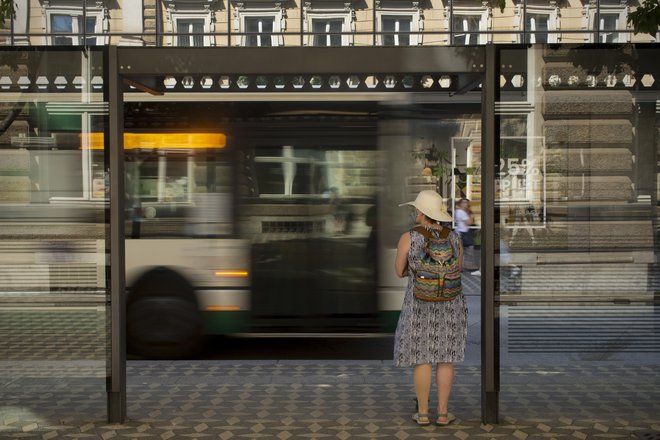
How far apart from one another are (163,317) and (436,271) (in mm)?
3746

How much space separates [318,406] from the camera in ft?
20.4

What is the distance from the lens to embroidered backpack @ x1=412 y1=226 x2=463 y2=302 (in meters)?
5.43

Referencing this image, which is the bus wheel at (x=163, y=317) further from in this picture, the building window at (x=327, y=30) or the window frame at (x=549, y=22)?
the window frame at (x=549, y=22)

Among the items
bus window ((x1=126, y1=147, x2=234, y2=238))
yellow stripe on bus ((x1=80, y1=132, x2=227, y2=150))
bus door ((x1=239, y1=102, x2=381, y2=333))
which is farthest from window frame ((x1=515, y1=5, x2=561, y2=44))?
bus window ((x1=126, y1=147, x2=234, y2=238))

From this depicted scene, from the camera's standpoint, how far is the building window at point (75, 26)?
1314 cm

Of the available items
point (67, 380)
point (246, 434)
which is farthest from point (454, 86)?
point (67, 380)

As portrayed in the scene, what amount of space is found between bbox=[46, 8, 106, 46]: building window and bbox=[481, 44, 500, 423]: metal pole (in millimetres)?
7914

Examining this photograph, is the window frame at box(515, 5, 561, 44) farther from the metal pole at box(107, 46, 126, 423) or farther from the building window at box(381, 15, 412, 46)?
the metal pole at box(107, 46, 126, 423)

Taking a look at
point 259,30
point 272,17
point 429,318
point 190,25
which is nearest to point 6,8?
point 429,318

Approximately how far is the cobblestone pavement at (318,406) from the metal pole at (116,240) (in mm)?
142

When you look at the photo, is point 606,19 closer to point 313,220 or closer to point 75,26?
point 313,220

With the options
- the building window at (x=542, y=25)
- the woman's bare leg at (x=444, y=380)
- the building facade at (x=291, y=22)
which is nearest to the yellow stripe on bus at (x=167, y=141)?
the woman's bare leg at (x=444, y=380)

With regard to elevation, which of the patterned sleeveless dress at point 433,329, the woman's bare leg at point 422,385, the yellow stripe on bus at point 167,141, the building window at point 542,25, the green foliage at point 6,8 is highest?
the building window at point 542,25

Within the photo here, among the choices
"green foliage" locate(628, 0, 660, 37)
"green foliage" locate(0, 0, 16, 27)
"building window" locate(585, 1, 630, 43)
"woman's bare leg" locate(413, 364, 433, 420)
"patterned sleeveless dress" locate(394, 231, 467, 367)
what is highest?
"building window" locate(585, 1, 630, 43)
